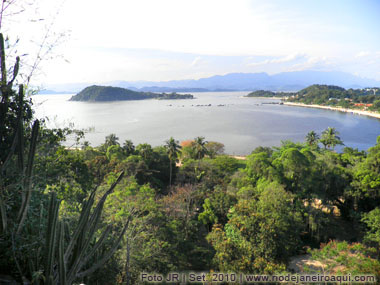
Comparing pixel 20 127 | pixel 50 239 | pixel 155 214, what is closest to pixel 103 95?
pixel 155 214

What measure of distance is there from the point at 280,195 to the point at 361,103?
104m

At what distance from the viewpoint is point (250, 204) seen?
10.6 meters

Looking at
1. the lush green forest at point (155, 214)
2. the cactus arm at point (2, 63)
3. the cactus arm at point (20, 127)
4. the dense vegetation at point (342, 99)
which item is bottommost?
the lush green forest at point (155, 214)

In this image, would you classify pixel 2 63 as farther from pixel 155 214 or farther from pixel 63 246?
pixel 155 214

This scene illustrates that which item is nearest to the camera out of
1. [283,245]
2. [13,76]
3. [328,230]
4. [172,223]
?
[13,76]

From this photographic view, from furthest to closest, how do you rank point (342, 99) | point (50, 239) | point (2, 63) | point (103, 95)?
point (103, 95), point (342, 99), point (2, 63), point (50, 239)

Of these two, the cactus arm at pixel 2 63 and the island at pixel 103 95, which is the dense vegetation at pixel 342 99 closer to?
the island at pixel 103 95

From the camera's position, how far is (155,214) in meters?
9.20

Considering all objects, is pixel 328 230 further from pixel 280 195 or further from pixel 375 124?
pixel 375 124

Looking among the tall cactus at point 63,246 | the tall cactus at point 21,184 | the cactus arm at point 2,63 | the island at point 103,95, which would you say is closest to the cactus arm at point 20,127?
the tall cactus at point 21,184

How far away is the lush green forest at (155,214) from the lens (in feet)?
11.3

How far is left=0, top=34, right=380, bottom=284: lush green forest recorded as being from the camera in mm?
3432

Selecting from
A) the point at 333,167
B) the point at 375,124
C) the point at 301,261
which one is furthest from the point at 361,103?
the point at 301,261

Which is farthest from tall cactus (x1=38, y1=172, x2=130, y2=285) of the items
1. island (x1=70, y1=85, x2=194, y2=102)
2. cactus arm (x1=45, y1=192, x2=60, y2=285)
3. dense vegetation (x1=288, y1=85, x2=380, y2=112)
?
island (x1=70, y1=85, x2=194, y2=102)
